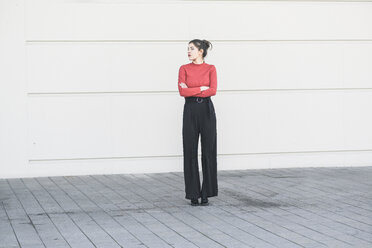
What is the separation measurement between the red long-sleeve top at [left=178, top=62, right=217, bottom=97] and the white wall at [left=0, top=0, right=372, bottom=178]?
347cm

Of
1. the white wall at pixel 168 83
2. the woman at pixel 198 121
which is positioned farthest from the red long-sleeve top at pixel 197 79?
the white wall at pixel 168 83

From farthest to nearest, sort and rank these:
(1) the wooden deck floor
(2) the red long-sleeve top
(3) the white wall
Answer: (3) the white wall, (2) the red long-sleeve top, (1) the wooden deck floor

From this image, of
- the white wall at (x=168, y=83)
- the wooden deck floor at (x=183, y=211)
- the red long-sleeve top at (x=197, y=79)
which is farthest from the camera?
the white wall at (x=168, y=83)

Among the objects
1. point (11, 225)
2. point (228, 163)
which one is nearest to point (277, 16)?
point (228, 163)

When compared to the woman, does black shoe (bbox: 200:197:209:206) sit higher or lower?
lower

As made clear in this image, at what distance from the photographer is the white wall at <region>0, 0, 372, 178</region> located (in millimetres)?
12758

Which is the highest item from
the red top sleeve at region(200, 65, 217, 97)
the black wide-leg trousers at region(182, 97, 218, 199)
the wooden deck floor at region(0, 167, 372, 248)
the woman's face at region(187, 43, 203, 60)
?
the woman's face at region(187, 43, 203, 60)

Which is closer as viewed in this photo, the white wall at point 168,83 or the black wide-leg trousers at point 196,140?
the black wide-leg trousers at point 196,140

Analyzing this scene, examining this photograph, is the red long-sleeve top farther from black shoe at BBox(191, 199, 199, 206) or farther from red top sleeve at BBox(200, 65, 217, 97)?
black shoe at BBox(191, 199, 199, 206)

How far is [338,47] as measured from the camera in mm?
13781

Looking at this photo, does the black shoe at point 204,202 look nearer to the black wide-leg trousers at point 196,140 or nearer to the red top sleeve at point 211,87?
the black wide-leg trousers at point 196,140

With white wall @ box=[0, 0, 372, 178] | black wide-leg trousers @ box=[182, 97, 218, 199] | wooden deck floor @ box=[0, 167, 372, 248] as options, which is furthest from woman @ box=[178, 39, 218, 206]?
white wall @ box=[0, 0, 372, 178]

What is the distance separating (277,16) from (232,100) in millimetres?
1623

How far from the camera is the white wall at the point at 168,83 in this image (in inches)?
502
